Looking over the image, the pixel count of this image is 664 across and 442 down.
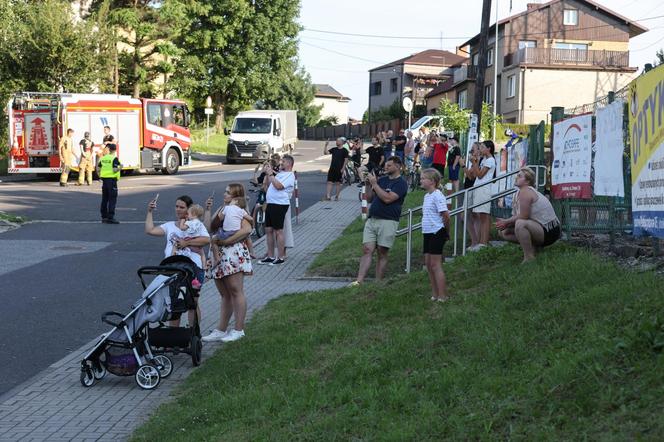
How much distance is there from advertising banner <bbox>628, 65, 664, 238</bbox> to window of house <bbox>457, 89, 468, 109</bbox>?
5934cm

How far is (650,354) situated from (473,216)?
8188 millimetres

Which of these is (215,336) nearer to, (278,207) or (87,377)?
(87,377)

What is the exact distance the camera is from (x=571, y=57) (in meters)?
57.2

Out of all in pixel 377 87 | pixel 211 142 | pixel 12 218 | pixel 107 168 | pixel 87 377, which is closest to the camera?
pixel 87 377

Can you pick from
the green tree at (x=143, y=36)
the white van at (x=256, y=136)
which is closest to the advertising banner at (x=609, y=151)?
the white van at (x=256, y=136)

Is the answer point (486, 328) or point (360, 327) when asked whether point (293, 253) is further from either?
point (486, 328)

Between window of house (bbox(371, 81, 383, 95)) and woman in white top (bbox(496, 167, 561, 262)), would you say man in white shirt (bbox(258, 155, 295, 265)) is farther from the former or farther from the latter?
window of house (bbox(371, 81, 383, 95))

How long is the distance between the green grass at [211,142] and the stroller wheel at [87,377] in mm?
47262

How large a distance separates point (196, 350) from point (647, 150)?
4.61 meters

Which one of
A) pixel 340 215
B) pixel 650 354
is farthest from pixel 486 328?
pixel 340 215

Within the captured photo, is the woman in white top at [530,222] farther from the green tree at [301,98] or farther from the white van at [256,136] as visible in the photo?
the green tree at [301,98]

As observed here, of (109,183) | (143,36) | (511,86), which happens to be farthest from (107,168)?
(511,86)

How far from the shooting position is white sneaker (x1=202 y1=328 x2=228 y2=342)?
31.3ft

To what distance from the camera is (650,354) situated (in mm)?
5449
